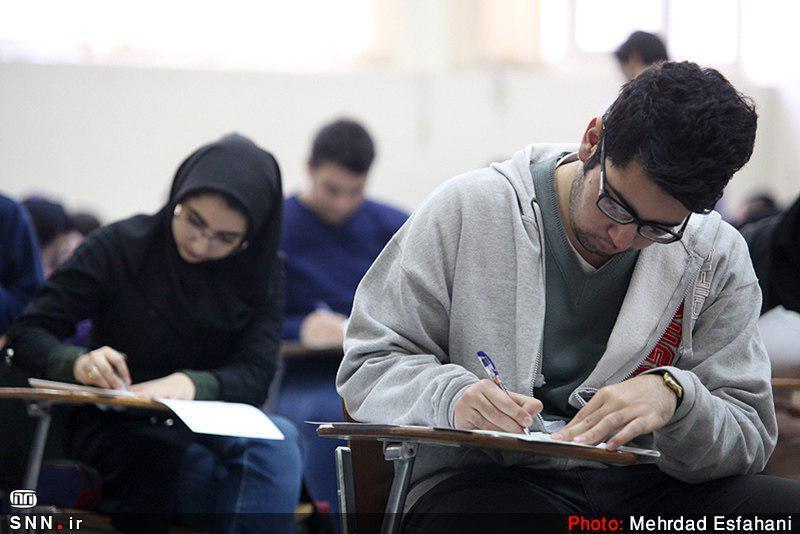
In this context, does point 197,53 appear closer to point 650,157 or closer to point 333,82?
point 333,82

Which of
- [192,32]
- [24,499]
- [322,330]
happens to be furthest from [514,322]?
[192,32]

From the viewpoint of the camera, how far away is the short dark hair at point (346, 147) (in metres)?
3.88

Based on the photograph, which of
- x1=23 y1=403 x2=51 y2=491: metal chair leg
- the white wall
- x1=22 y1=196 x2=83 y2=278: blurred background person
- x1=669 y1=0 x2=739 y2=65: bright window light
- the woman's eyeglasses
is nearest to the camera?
x1=23 y1=403 x2=51 y2=491: metal chair leg

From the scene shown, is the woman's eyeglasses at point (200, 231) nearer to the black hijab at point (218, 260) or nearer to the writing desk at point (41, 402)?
the black hijab at point (218, 260)

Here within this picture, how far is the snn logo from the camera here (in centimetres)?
204

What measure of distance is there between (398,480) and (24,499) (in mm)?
875

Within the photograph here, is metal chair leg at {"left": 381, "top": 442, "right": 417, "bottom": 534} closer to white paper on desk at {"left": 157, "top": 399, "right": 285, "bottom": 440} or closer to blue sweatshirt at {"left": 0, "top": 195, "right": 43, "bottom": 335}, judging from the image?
white paper on desk at {"left": 157, "top": 399, "right": 285, "bottom": 440}

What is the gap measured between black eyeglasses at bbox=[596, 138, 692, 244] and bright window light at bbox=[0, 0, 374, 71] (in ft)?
15.5

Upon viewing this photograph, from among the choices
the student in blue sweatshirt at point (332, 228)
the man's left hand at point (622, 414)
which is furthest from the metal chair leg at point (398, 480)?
the student in blue sweatshirt at point (332, 228)

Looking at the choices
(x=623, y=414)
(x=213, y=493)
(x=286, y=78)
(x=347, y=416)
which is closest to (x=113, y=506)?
(x=213, y=493)

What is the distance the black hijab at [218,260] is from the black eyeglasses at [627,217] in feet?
3.86

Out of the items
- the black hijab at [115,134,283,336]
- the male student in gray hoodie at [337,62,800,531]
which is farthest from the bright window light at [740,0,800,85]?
the male student in gray hoodie at [337,62,800,531]

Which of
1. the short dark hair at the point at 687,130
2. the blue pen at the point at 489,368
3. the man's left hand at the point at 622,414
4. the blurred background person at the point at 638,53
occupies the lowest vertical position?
the man's left hand at the point at 622,414

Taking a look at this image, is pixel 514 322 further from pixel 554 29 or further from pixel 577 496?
pixel 554 29
